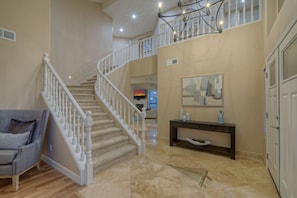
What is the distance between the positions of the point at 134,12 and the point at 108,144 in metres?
6.84

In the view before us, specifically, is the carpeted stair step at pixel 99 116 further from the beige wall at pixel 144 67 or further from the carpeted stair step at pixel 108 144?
the beige wall at pixel 144 67

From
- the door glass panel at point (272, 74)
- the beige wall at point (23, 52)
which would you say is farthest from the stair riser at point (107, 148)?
the door glass panel at point (272, 74)

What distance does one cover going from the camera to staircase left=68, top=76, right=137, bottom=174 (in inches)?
124

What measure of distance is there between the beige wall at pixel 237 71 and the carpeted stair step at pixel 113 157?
194cm

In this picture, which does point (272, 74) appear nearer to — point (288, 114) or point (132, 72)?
point (288, 114)

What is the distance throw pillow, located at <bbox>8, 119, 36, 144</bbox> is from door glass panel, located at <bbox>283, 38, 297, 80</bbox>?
4.04m

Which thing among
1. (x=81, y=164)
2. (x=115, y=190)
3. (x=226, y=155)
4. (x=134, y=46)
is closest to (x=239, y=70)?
(x=226, y=155)

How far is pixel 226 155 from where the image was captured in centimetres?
381

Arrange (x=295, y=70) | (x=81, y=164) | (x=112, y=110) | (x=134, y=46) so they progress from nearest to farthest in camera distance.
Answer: (x=295, y=70) → (x=81, y=164) → (x=112, y=110) → (x=134, y=46)

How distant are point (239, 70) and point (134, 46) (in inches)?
177

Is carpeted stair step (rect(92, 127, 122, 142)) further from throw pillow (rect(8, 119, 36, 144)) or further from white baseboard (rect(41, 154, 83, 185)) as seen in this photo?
throw pillow (rect(8, 119, 36, 144))

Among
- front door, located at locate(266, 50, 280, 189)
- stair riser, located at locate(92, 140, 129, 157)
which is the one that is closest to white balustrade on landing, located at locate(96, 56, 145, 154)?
stair riser, located at locate(92, 140, 129, 157)

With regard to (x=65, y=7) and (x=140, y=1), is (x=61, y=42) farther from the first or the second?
(x=140, y=1)

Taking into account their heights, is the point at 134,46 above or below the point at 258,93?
above
